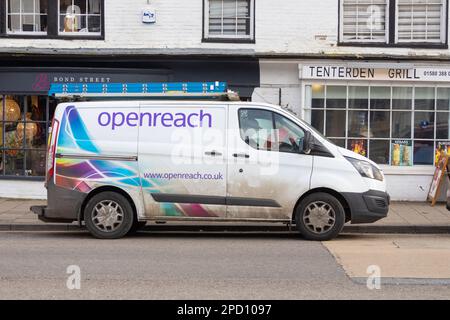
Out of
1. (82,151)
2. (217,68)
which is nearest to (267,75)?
(217,68)

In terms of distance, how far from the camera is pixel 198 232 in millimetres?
11578

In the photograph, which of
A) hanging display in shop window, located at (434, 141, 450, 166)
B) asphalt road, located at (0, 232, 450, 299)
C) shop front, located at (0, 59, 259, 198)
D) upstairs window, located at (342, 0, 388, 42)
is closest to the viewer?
asphalt road, located at (0, 232, 450, 299)

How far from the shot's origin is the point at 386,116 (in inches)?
602

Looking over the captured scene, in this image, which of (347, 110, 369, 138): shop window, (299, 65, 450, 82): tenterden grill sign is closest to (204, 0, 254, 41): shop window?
(299, 65, 450, 82): tenterden grill sign

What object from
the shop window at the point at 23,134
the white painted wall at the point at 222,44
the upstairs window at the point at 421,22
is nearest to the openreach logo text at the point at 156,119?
the white painted wall at the point at 222,44

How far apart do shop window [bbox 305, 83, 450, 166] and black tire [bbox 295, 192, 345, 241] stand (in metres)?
5.48

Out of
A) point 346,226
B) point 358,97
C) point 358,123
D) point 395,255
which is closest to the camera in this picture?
point 395,255

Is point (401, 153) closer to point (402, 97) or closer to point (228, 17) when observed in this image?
point (402, 97)

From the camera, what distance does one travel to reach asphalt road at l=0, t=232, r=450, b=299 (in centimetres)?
662

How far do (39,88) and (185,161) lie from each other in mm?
6209

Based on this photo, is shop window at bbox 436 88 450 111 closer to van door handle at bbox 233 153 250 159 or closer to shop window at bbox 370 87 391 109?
shop window at bbox 370 87 391 109

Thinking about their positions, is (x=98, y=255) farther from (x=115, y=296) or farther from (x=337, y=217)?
(x=337, y=217)

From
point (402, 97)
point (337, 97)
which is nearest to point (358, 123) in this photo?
point (337, 97)

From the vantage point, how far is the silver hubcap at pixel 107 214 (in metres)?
10.3
